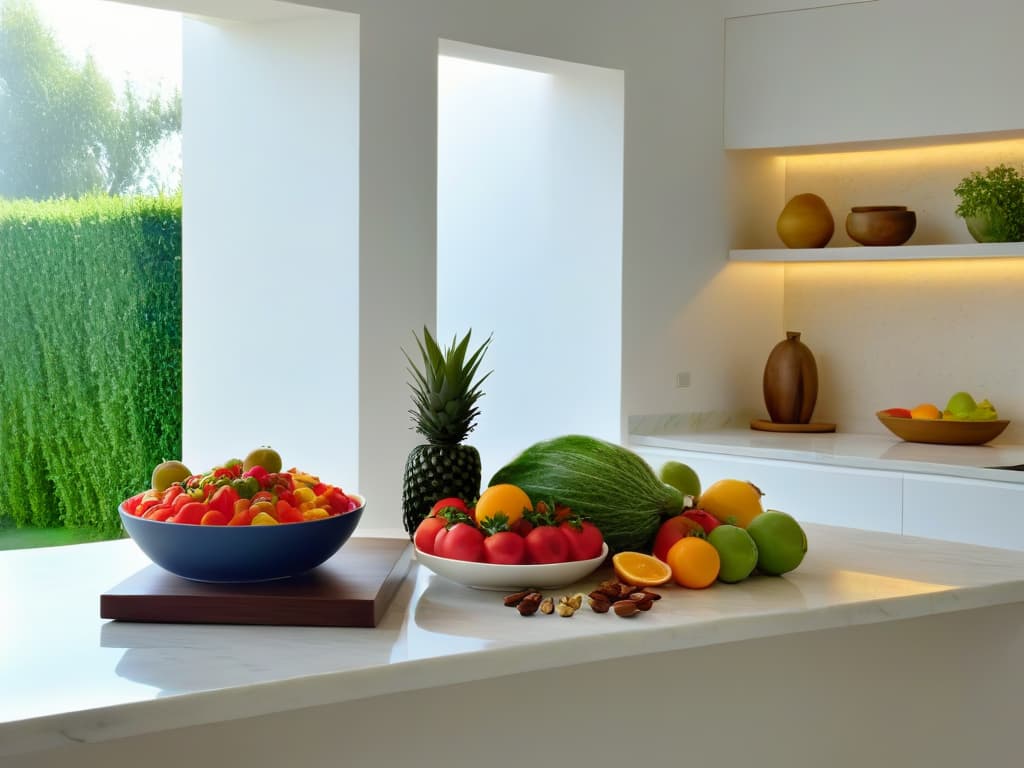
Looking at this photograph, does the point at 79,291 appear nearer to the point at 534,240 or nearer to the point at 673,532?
the point at 534,240

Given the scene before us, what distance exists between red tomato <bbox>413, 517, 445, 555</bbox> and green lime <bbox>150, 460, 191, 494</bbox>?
1.24 ft

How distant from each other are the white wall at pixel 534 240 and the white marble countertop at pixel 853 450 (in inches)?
12.2

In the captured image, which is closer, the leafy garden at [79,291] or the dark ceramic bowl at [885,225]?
the dark ceramic bowl at [885,225]

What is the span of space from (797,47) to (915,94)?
485 millimetres

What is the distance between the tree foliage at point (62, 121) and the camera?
5.08 m

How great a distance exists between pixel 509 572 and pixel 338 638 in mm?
282

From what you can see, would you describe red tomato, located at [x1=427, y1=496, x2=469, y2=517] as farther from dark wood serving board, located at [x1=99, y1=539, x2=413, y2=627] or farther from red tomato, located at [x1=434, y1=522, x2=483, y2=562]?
dark wood serving board, located at [x1=99, y1=539, x2=413, y2=627]

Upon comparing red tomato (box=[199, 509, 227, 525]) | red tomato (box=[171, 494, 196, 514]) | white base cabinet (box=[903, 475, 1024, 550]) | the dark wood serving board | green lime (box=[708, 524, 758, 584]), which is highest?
red tomato (box=[171, 494, 196, 514])

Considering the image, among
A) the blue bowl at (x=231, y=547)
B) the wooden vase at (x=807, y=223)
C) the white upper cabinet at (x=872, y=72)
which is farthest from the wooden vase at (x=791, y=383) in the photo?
the blue bowl at (x=231, y=547)

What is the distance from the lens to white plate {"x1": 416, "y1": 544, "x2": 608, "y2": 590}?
1.72m

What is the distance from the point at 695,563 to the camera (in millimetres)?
1791

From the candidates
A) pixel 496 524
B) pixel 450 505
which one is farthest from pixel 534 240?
pixel 496 524

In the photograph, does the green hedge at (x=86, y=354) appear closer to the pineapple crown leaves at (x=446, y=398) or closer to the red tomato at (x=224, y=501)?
the pineapple crown leaves at (x=446, y=398)

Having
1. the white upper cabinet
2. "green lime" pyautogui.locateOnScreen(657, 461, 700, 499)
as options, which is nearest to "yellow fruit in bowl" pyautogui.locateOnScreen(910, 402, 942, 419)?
the white upper cabinet
